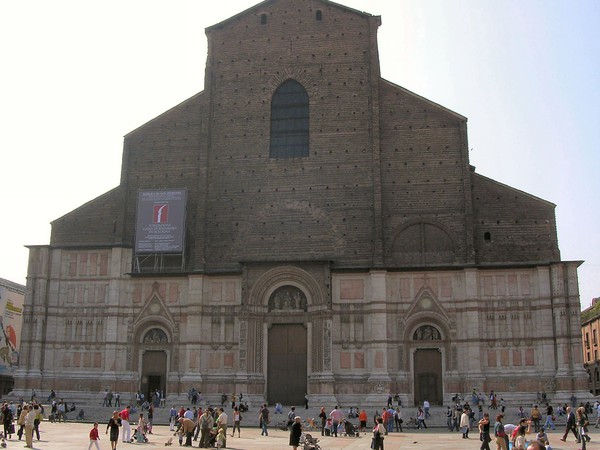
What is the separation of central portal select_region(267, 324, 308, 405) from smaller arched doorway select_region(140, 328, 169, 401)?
517 centimetres

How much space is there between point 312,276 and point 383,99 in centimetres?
969

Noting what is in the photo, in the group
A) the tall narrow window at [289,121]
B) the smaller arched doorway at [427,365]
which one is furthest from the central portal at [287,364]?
the tall narrow window at [289,121]

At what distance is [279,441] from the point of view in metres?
24.2

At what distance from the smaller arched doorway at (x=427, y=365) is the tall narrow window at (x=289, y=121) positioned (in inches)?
417

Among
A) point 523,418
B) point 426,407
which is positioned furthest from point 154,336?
point 523,418

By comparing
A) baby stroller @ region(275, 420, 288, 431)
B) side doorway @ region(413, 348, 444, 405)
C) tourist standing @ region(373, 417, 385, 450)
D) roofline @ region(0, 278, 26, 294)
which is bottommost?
baby stroller @ region(275, 420, 288, 431)

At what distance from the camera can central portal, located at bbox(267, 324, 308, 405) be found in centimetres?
3516

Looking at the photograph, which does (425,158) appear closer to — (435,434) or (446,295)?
(446,295)

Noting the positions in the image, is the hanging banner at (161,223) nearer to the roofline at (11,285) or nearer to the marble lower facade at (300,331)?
the marble lower facade at (300,331)

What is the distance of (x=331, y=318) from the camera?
35.2 metres

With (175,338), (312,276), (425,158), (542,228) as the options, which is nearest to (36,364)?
(175,338)

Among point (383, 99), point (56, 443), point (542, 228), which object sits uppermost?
point (383, 99)

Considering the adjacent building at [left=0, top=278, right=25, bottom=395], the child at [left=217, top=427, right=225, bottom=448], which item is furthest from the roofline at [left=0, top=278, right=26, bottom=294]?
the child at [left=217, top=427, right=225, bottom=448]

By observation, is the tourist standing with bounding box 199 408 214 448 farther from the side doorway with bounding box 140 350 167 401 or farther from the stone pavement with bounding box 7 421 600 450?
the side doorway with bounding box 140 350 167 401
